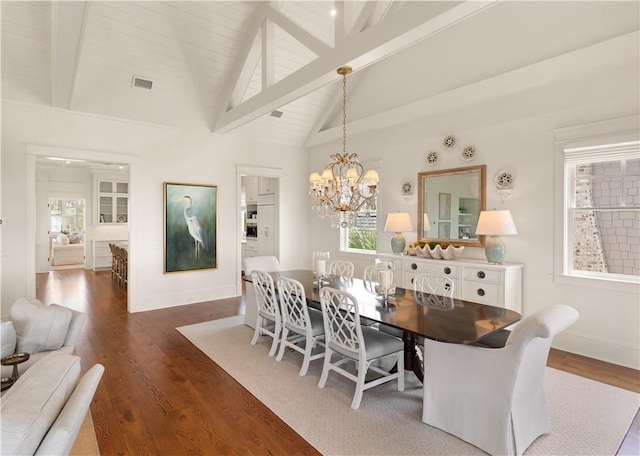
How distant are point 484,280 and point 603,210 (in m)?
1.41

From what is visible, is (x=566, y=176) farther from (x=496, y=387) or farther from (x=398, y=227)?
(x=496, y=387)

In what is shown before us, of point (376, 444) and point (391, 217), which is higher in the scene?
point (391, 217)

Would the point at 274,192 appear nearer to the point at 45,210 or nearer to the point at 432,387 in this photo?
the point at 432,387

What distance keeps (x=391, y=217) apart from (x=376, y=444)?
348 cm

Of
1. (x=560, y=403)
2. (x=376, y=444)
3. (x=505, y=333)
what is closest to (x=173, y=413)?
(x=376, y=444)

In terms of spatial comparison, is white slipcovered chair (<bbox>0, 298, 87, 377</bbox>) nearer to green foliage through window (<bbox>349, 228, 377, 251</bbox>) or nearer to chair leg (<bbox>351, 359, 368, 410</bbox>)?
chair leg (<bbox>351, 359, 368, 410</bbox>)

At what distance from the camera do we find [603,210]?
3.73 metres

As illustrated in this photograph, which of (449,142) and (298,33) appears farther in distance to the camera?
(449,142)

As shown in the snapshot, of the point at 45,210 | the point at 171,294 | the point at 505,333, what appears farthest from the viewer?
the point at 45,210

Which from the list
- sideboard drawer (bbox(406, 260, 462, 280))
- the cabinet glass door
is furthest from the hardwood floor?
the cabinet glass door

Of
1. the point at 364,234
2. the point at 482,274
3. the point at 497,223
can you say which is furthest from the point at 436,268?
the point at 364,234

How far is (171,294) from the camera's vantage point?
5.89 meters

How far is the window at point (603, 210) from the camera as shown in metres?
3.61

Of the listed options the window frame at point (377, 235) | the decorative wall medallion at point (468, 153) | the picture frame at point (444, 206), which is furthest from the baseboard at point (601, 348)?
the window frame at point (377, 235)
